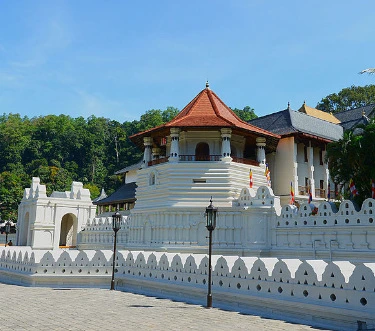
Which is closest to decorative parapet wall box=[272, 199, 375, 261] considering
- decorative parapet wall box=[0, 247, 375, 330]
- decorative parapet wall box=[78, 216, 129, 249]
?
decorative parapet wall box=[0, 247, 375, 330]

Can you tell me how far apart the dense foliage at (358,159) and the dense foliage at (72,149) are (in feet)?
167

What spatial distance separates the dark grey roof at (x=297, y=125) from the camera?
1195 inches

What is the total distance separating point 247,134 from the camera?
82.1ft

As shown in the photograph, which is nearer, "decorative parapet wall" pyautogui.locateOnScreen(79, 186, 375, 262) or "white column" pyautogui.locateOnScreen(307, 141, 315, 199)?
"decorative parapet wall" pyautogui.locateOnScreen(79, 186, 375, 262)

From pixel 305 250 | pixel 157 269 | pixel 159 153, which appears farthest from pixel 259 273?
pixel 159 153

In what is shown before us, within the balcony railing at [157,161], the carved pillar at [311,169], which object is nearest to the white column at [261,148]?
the balcony railing at [157,161]

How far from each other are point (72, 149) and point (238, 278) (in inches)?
2898

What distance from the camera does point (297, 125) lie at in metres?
30.8

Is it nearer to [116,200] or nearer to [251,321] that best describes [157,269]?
[251,321]

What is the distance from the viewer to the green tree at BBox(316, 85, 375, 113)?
188ft

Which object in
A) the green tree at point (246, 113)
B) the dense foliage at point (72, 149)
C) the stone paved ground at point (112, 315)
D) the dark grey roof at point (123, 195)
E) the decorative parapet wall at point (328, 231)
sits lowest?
the stone paved ground at point (112, 315)

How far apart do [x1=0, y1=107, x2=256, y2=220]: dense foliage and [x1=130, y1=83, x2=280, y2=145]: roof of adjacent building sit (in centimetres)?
4308

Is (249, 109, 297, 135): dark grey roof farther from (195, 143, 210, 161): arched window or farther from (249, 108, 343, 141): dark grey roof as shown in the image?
(195, 143, 210, 161): arched window

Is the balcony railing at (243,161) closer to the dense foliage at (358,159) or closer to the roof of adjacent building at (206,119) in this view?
the roof of adjacent building at (206,119)
